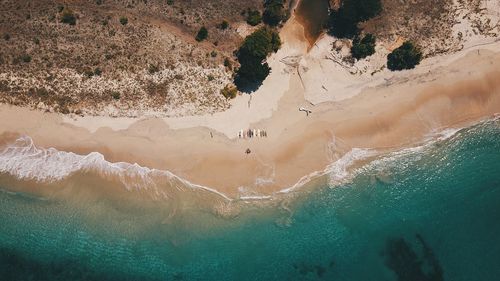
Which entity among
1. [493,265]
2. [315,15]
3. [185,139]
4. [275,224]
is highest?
[315,15]

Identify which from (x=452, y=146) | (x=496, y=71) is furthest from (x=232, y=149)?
(x=496, y=71)

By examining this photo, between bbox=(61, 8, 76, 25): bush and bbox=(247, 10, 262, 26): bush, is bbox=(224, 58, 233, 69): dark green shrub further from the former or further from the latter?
bbox=(61, 8, 76, 25): bush

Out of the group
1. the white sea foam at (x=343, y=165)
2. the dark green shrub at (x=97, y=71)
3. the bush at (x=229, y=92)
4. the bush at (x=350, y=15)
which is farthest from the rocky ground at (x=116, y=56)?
the white sea foam at (x=343, y=165)

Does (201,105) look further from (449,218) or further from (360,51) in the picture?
(449,218)

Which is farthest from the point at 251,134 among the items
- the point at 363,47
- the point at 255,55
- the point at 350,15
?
the point at 350,15

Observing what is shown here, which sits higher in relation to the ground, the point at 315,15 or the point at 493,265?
the point at 315,15

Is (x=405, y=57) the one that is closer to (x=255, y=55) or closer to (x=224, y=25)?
(x=255, y=55)

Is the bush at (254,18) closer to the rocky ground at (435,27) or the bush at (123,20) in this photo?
the rocky ground at (435,27)

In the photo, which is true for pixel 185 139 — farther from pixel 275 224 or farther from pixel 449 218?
pixel 449 218
